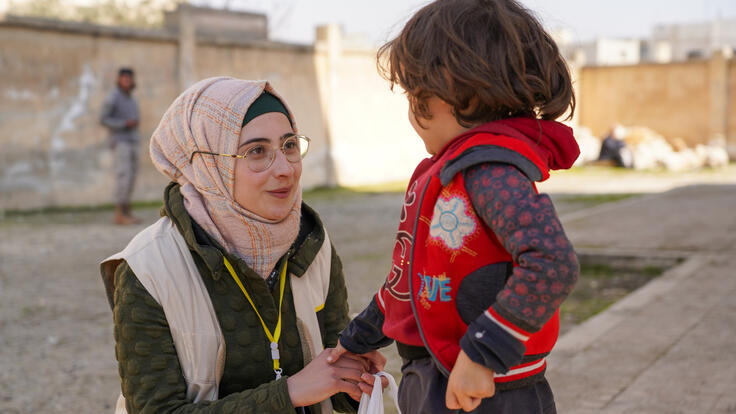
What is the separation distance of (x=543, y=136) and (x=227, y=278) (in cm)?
91

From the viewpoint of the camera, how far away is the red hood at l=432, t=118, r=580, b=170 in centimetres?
174

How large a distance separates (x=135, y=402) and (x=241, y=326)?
1.07 feet

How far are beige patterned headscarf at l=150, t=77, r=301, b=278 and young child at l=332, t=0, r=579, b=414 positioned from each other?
0.46 metres

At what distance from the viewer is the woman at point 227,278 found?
203cm

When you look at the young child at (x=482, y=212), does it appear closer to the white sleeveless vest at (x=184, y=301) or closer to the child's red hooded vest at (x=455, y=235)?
the child's red hooded vest at (x=455, y=235)

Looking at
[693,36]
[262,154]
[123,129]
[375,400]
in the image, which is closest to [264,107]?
[262,154]

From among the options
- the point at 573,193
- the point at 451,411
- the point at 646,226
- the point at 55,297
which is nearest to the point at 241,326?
the point at 451,411

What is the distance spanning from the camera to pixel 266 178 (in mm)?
2207

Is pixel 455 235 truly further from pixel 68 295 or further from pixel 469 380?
pixel 68 295

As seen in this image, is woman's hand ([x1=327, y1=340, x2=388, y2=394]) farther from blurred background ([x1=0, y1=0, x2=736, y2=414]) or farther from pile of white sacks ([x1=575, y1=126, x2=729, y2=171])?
pile of white sacks ([x1=575, y1=126, x2=729, y2=171])

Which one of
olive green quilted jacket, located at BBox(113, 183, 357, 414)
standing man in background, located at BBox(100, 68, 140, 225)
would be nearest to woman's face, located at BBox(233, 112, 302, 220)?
olive green quilted jacket, located at BBox(113, 183, 357, 414)

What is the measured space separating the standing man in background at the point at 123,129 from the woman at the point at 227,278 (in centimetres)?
836

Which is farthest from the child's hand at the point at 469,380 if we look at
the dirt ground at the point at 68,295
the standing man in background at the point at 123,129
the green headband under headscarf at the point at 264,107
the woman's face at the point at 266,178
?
the standing man in background at the point at 123,129

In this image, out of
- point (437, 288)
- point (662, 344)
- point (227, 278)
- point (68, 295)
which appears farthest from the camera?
point (68, 295)
